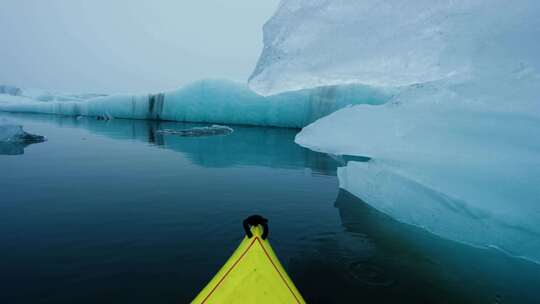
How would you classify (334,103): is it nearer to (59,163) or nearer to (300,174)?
(300,174)

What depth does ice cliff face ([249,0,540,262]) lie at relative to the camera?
396 cm

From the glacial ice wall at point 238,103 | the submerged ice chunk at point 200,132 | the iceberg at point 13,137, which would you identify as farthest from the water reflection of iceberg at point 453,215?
the glacial ice wall at point 238,103

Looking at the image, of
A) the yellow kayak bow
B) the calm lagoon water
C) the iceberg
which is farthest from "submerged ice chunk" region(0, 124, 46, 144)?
the yellow kayak bow

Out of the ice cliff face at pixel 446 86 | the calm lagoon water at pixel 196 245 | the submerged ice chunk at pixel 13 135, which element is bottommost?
the calm lagoon water at pixel 196 245

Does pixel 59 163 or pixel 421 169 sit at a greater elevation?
pixel 421 169

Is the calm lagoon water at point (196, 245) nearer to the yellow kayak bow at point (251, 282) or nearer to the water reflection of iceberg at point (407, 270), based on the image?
the water reflection of iceberg at point (407, 270)

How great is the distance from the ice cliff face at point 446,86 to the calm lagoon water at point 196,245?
699 mm

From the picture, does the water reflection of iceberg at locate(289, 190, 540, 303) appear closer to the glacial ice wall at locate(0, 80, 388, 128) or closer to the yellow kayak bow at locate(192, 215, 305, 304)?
the yellow kayak bow at locate(192, 215, 305, 304)

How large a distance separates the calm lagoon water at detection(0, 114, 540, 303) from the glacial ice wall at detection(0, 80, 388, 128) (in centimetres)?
1498

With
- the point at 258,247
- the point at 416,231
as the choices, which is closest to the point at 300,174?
the point at 416,231

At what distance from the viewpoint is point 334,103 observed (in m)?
22.1

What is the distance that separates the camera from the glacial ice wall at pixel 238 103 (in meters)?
22.0

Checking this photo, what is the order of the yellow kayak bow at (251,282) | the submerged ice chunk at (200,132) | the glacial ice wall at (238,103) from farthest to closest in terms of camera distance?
the glacial ice wall at (238,103)
the submerged ice chunk at (200,132)
the yellow kayak bow at (251,282)

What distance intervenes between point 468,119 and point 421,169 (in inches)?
39.2
